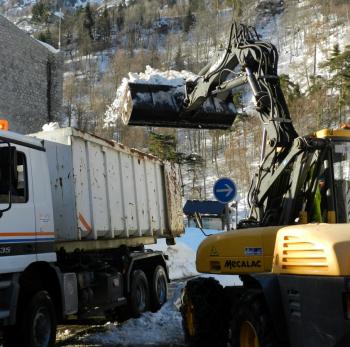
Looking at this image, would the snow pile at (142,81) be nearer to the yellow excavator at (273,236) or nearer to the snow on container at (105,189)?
the yellow excavator at (273,236)

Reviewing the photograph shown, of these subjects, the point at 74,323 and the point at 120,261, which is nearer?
the point at 74,323

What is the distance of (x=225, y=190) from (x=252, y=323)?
341 inches

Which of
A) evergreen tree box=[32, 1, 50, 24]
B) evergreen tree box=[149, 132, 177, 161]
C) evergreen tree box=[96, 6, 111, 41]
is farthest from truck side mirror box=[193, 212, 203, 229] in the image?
evergreen tree box=[96, 6, 111, 41]

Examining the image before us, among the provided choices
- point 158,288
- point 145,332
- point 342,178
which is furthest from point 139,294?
point 342,178

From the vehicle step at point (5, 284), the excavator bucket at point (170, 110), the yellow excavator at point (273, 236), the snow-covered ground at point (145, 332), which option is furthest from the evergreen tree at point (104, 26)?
the vehicle step at point (5, 284)

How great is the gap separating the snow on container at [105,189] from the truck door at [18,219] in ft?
3.58

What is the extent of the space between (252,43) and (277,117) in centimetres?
136

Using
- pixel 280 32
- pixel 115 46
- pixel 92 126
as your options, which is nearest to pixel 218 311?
pixel 92 126

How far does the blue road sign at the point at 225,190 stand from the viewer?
544 inches

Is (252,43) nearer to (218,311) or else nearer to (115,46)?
(218,311)

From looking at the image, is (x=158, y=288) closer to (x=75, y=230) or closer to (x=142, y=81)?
(x=75, y=230)

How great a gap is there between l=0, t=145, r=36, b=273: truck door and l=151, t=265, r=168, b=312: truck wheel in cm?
436

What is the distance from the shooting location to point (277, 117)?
7.14 m

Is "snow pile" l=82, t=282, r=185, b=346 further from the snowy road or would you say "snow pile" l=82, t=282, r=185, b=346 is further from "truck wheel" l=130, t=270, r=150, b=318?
"truck wheel" l=130, t=270, r=150, b=318
